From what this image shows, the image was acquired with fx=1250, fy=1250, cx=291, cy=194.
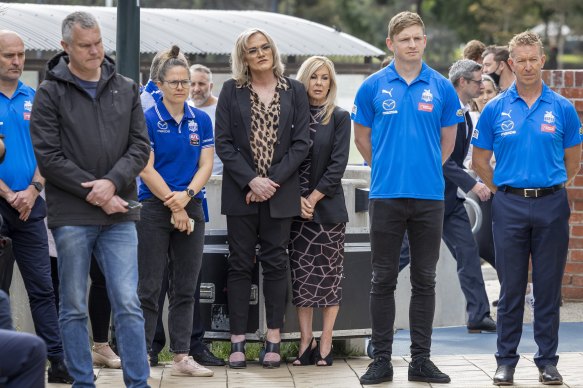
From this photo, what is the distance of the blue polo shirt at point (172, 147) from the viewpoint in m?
7.72

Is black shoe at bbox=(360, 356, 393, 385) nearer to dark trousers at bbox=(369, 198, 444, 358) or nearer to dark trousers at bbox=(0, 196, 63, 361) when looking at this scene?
dark trousers at bbox=(369, 198, 444, 358)

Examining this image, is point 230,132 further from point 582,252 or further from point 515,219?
point 582,252

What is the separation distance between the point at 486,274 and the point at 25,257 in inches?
291

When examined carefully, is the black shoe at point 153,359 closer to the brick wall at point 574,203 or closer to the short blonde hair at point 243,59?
the short blonde hair at point 243,59

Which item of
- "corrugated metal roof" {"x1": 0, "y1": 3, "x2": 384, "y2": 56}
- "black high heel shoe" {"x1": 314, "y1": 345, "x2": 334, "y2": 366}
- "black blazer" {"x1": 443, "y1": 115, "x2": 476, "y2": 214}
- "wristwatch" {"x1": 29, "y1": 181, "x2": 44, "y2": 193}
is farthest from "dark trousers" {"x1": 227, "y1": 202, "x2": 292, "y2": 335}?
"corrugated metal roof" {"x1": 0, "y1": 3, "x2": 384, "y2": 56}

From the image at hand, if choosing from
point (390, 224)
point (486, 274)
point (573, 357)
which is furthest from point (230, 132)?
point (486, 274)

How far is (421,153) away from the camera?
741cm

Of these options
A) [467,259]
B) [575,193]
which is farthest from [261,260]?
[575,193]

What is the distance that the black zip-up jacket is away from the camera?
21.0 ft

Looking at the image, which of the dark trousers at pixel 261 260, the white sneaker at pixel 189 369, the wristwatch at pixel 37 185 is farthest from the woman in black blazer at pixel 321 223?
the wristwatch at pixel 37 185

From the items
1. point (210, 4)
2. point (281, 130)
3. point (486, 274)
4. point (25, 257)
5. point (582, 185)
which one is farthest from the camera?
point (210, 4)

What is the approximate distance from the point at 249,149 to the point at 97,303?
4.50 feet

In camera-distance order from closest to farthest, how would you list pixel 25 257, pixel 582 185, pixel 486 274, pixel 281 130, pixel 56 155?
pixel 56 155 → pixel 25 257 → pixel 281 130 → pixel 582 185 → pixel 486 274

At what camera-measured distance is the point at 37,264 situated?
288 inches
